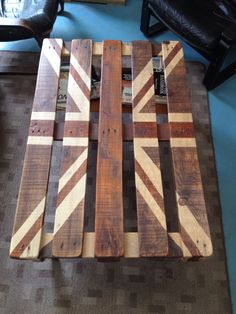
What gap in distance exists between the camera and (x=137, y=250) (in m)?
0.89

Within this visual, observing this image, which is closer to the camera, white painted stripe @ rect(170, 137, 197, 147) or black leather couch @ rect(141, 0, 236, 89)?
white painted stripe @ rect(170, 137, 197, 147)

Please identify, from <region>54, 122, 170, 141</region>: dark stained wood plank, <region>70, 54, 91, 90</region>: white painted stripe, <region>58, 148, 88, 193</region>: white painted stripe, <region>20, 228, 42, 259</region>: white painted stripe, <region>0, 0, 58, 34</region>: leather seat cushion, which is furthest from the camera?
<region>0, 0, 58, 34</region>: leather seat cushion

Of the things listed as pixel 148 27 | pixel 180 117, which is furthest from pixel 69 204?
pixel 148 27

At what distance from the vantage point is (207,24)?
1435 mm

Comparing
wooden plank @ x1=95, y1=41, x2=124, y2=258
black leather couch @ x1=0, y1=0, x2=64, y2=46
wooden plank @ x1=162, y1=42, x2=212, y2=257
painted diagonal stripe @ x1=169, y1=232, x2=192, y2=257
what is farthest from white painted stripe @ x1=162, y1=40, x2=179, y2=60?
painted diagonal stripe @ x1=169, y1=232, x2=192, y2=257

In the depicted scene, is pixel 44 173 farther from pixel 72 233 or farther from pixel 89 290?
pixel 89 290

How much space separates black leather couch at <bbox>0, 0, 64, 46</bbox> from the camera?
1429mm

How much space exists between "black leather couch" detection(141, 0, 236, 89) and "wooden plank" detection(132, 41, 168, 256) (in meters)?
0.35

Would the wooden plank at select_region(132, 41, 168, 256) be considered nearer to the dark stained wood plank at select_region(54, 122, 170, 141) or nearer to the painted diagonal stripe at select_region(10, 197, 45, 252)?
the dark stained wood plank at select_region(54, 122, 170, 141)

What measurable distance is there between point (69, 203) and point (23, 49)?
1.37m

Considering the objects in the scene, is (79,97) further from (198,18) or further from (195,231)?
(198,18)

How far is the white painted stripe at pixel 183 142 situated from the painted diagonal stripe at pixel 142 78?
10.8 inches

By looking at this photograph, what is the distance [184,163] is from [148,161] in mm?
141

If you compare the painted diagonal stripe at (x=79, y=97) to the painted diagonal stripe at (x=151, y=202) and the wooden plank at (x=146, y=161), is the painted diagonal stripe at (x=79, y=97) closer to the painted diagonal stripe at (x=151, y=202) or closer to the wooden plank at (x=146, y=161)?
the wooden plank at (x=146, y=161)
